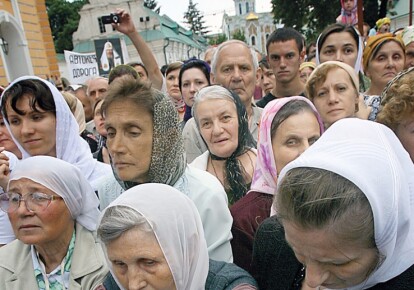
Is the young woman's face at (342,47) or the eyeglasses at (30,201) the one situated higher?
the young woman's face at (342,47)

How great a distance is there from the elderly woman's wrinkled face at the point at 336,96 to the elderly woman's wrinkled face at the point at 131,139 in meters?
1.33

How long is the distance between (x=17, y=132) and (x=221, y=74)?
5.92ft

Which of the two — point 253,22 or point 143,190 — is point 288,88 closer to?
point 143,190

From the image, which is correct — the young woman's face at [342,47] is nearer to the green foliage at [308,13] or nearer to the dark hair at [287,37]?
the dark hair at [287,37]

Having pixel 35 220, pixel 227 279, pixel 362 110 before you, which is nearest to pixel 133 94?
pixel 35 220

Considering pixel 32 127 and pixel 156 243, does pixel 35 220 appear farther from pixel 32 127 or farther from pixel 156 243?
pixel 32 127

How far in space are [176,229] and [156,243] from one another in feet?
0.31

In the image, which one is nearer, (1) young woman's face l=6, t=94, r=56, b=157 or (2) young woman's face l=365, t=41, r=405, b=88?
(1) young woman's face l=6, t=94, r=56, b=157

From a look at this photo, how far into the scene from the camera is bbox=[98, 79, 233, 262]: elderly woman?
6.24 feet

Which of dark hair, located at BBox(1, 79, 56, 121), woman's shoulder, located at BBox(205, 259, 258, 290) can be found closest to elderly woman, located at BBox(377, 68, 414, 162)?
woman's shoulder, located at BBox(205, 259, 258, 290)

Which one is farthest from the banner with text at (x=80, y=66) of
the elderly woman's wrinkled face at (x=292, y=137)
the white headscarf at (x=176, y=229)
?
the white headscarf at (x=176, y=229)

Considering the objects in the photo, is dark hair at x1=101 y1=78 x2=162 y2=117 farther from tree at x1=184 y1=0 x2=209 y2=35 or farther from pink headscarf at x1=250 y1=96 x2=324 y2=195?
tree at x1=184 y1=0 x2=209 y2=35

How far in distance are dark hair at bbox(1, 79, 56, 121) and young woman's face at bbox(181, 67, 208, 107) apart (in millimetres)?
1672

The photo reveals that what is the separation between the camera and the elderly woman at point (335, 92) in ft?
8.46
